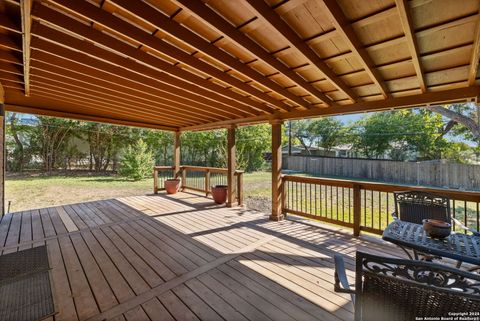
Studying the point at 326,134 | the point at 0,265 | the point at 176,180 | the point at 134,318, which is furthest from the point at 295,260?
the point at 326,134

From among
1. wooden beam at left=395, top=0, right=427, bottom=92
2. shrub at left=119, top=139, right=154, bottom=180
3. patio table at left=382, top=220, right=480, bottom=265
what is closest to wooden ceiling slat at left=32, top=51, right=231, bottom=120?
wooden beam at left=395, top=0, right=427, bottom=92

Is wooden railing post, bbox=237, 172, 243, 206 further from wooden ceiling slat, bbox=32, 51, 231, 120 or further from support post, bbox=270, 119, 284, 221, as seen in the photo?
wooden ceiling slat, bbox=32, 51, 231, 120

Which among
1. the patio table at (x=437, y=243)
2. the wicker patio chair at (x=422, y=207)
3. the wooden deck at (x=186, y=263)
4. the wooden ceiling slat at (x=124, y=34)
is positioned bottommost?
the wooden deck at (x=186, y=263)

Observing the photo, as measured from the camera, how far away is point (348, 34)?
1.86 meters

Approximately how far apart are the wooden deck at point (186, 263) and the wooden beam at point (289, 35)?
246cm

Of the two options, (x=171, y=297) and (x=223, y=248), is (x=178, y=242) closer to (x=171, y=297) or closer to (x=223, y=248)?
(x=223, y=248)

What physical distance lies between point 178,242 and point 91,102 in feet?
11.5

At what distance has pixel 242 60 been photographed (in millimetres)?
2572

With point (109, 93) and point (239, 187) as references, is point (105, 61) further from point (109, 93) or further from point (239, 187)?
point (239, 187)

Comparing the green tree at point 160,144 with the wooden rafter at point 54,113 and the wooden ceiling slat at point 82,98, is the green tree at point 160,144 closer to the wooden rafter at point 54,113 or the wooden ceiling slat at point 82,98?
the wooden rafter at point 54,113

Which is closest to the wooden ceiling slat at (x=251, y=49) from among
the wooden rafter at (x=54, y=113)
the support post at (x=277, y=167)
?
the wooden rafter at (x=54, y=113)

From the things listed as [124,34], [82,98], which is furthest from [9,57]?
[124,34]

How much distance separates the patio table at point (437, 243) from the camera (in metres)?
1.58

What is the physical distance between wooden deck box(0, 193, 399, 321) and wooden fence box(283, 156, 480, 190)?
402 inches
